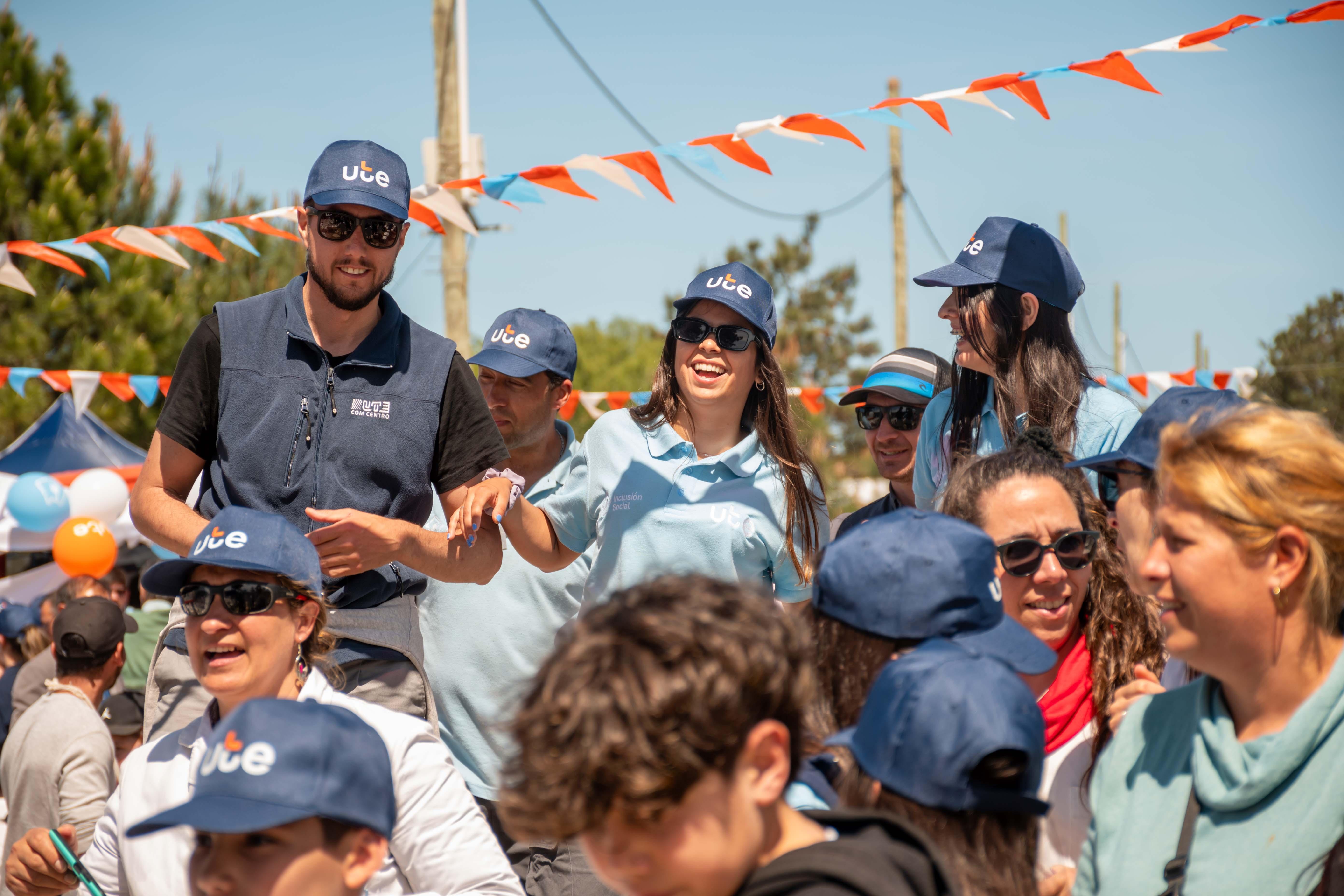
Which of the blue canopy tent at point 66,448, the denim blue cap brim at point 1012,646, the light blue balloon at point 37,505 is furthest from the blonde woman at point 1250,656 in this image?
the blue canopy tent at point 66,448

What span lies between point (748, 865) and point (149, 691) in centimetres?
216

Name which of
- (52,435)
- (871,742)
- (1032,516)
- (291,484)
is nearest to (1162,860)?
(871,742)

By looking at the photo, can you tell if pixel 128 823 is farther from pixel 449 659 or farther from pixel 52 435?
pixel 52 435

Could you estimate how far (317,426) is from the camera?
3.10m

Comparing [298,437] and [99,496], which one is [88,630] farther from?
[99,496]

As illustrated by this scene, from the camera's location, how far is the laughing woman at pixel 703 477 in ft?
11.4

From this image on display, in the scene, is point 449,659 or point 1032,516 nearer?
point 1032,516

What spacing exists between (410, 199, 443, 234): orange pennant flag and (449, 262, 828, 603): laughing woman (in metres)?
2.63

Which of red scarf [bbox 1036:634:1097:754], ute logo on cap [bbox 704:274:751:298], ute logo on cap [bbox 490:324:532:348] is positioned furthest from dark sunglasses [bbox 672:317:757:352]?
red scarf [bbox 1036:634:1097:754]

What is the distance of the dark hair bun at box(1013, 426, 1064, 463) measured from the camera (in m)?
2.97

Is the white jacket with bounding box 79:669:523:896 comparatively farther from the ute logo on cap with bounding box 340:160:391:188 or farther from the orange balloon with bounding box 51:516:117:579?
the orange balloon with bounding box 51:516:117:579

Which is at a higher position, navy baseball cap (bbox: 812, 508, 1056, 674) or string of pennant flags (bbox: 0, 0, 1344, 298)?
string of pennant flags (bbox: 0, 0, 1344, 298)

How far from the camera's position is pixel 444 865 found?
2.30 metres

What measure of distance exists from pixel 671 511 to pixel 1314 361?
1889 centimetres
